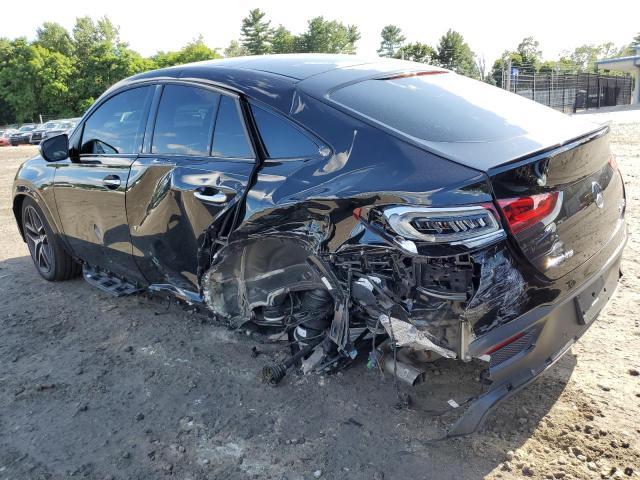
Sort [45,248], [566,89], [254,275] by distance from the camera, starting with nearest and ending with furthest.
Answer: [254,275] < [45,248] < [566,89]

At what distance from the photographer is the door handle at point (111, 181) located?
369 centimetres

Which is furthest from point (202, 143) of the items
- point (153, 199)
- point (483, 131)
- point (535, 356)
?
point (535, 356)

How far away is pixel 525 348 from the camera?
221 cm

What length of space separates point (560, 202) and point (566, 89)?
31.0m

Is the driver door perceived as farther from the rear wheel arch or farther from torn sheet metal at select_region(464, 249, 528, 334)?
torn sheet metal at select_region(464, 249, 528, 334)

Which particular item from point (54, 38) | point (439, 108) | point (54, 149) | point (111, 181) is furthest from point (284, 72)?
point (54, 38)

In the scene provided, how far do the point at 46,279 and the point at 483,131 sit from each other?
4326 mm

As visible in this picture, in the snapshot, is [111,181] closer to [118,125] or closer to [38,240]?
[118,125]

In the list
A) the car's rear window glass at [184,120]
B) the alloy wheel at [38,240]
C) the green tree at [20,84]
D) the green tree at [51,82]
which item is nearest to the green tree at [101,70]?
the green tree at [51,82]

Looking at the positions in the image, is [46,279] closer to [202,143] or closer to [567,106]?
[202,143]

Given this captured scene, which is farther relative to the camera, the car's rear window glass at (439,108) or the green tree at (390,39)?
the green tree at (390,39)

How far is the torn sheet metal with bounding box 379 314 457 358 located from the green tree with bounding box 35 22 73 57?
268 ft

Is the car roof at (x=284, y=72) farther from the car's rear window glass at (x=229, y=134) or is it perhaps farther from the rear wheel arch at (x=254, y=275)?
the rear wheel arch at (x=254, y=275)

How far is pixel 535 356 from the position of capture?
2244 millimetres
